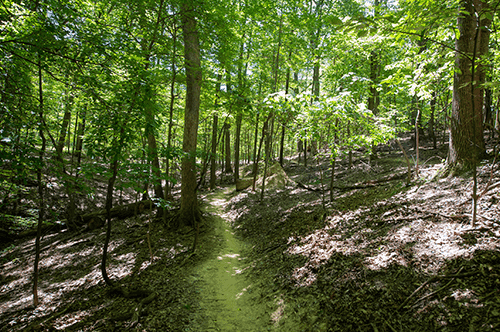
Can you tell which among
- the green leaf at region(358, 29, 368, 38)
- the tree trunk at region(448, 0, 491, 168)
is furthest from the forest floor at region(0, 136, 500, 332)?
the green leaf at region(358, 29, 368, 38)

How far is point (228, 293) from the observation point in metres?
5.12

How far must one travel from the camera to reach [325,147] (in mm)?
7000

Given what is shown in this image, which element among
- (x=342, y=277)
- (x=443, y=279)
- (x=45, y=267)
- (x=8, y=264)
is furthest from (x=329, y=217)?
(x=8, y=264)

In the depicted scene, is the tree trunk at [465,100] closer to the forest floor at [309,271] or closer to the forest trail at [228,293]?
the forest floor at [309,271]

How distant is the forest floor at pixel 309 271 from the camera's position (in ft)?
9.53

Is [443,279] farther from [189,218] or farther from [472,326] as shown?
[189,218]

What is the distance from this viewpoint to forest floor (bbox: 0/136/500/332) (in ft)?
9.53

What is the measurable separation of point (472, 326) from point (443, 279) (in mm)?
706

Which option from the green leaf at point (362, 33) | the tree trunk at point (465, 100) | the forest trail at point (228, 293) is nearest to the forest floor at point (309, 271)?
the forest trail at point (228, 293)

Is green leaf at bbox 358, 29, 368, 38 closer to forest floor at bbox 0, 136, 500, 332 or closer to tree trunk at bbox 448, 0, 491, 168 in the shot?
forest floor at bbox 0, 136, 500, 332

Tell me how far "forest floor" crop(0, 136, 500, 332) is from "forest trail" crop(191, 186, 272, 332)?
0.03 meters

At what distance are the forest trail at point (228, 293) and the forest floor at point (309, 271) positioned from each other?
3cm

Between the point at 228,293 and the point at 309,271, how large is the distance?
6.49 ft

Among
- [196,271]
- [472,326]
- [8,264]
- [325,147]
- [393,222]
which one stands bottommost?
[8,264]
